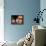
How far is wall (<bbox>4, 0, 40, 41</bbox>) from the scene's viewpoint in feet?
19.3

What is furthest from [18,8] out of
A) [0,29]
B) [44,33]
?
[44,33]

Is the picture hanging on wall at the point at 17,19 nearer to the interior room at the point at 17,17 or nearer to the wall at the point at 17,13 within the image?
the interior room at the point at 17,17

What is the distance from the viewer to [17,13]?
5.94m

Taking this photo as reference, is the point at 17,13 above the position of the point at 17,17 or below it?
above

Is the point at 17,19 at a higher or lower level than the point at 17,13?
lower

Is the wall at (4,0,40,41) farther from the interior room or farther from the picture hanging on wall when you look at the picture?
the picture hanging on wall

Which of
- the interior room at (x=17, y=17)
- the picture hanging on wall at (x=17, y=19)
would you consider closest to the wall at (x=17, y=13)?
the interior room at (x=17, y=17)

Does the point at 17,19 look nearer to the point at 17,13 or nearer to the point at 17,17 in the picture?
the point at 17,17

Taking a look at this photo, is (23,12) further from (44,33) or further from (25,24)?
(44,33)

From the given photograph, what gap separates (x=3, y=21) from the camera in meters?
5.86

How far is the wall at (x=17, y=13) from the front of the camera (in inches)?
232

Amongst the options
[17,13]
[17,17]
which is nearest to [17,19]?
[17,17]

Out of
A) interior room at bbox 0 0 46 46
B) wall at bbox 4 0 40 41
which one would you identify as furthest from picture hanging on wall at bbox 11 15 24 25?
wall at bbox 4 0 40 41

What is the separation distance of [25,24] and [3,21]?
999 mm
